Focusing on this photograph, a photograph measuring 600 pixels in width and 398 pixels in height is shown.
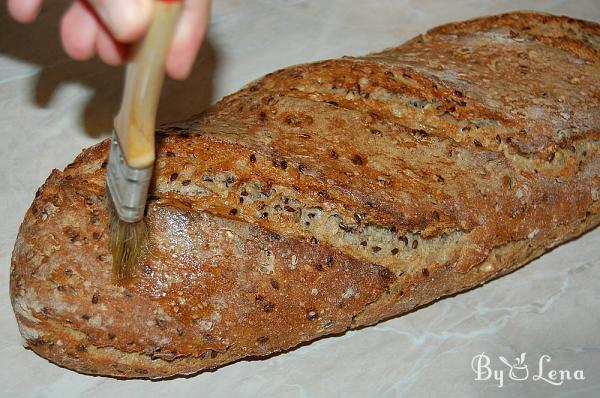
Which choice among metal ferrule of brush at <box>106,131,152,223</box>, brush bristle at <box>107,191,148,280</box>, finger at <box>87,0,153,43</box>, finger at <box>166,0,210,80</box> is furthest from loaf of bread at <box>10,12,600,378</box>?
finger at <box>87,0,153,43</box>

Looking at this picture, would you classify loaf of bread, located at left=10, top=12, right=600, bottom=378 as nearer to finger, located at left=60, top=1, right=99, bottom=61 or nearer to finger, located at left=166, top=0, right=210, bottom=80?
finger, located at left=60, top=1, right=99, bottom=61

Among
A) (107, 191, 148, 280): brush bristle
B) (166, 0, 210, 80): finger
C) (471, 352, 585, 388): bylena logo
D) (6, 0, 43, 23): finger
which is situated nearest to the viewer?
(166, 0, 210, 80): finger

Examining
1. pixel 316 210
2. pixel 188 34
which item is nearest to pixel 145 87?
pixel 188 34

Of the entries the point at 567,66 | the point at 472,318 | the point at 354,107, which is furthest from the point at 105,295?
the point at 567,66

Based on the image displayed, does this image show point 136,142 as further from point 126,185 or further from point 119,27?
point 119,27

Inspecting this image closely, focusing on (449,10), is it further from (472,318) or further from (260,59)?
(472,318)

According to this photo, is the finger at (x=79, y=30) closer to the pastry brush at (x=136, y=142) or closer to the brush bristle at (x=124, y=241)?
the pastry brush at (x=136, y=142)
